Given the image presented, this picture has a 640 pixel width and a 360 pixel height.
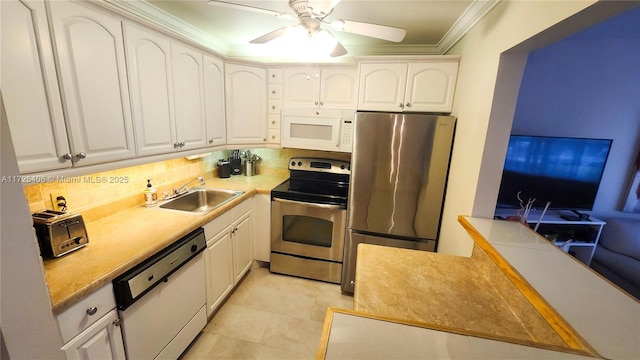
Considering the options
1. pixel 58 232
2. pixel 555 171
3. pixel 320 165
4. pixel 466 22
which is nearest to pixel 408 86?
pixel 466 22

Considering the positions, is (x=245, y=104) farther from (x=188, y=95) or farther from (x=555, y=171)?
(x=555, y=171)

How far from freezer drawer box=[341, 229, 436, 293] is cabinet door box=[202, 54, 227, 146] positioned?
150cm

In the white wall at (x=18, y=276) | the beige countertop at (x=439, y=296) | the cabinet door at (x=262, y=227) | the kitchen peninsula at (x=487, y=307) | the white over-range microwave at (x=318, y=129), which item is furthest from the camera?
the cabinet door at (x=262, y=227)

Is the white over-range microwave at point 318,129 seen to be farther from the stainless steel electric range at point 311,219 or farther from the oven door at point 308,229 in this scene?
the oven door at point 308,229

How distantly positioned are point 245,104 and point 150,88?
98 cm

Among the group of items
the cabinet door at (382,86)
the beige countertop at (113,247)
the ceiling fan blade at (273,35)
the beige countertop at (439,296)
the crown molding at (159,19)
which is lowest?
the beige countertop at (439,296)

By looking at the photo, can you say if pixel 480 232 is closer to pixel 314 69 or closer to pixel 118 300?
pixel 118 300

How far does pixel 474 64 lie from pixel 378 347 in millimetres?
1813

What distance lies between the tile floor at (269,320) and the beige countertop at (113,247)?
0.90 meters

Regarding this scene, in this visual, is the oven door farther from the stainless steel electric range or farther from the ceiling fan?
the ceiling fan

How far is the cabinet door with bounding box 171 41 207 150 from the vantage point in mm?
1743

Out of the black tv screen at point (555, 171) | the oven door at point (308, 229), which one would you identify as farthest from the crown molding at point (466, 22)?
the oven door at point (308, 229)

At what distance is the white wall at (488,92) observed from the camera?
971 mm

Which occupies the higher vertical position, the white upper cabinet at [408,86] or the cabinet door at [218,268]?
the white upper cabinet at [408,86]
